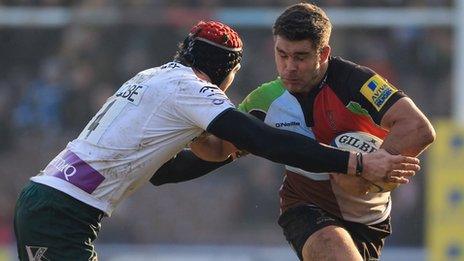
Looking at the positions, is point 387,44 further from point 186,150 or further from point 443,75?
point 186,150

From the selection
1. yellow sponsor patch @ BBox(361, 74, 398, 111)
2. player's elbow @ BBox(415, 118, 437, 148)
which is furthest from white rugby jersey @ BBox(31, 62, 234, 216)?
player's elbow @ BBox(415, 118, 437, 148)

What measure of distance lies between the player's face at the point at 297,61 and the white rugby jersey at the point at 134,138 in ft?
1.94

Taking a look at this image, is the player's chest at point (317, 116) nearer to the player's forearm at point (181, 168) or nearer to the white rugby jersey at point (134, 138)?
the player's forearm at point (181, 168)

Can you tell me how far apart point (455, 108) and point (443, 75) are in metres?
0.43

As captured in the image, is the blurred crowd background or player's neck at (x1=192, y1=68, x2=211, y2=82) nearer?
player's neck at (x1=192, y1=68, x2=211, y2=82)

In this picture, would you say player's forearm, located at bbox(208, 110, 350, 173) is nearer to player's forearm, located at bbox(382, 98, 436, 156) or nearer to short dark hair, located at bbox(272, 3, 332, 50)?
player's forearm, located at bbox(382, 98, 436, 156)

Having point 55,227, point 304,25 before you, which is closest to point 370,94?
point 304,25

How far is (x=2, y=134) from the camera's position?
14.1 metres

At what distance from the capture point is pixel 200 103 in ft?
19.3

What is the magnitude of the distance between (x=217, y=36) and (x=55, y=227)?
1.29 m

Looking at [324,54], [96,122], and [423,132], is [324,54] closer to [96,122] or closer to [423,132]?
[423,132]

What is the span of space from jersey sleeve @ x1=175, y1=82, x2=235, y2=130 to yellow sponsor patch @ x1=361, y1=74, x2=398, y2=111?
0.89 meters

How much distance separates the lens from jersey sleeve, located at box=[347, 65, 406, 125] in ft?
20.9

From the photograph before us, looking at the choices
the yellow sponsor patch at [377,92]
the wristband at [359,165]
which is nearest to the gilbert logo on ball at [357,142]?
the yellow sponsor patch at [377,92]
